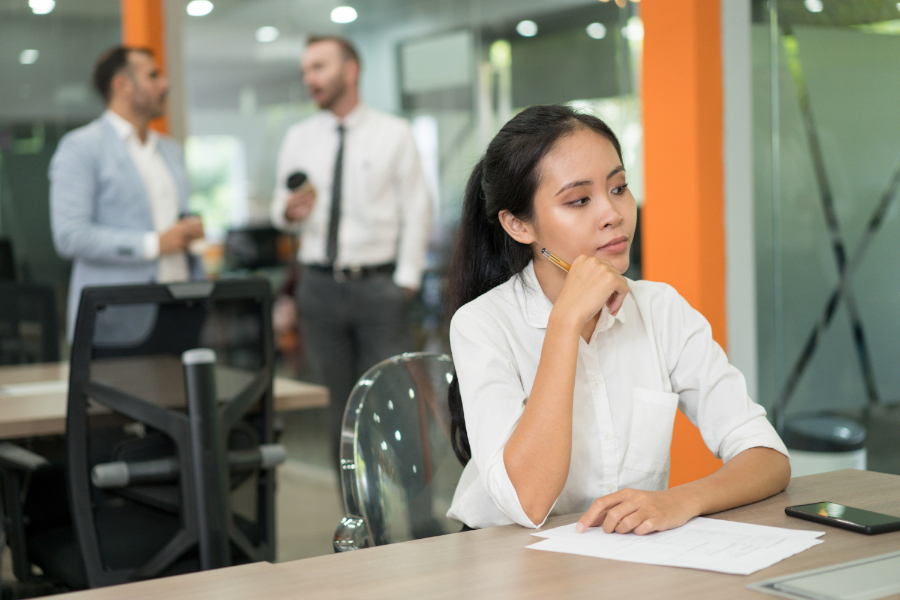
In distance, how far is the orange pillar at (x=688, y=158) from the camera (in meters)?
2.65

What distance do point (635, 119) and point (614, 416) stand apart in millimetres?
2299

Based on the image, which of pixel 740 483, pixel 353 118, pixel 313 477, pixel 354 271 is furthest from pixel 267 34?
pixel 740 483

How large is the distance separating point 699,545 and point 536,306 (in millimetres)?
584

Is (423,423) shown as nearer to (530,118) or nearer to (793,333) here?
(530,118)

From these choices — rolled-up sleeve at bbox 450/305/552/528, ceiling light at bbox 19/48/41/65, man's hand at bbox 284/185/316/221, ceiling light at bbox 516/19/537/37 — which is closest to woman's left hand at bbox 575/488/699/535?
rolled-up sleeve at bbox 450/305/552/528

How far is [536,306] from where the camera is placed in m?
1.62

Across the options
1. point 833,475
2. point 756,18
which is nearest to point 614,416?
point 833,475

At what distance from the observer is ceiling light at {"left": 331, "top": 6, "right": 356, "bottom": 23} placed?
15.2ft

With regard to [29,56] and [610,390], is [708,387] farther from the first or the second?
[29,56]

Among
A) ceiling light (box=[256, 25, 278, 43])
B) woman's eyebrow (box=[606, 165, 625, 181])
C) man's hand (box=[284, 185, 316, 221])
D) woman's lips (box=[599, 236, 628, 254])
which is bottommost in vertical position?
woman's lips (box=[599, 236, 628, 254])

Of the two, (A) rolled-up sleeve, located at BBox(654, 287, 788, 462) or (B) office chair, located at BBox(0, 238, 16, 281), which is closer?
(A) rolled-up sleeve, located at BBox(654, 287, 788, 462)

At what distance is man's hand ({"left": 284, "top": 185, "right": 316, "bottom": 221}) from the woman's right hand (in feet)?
7.27

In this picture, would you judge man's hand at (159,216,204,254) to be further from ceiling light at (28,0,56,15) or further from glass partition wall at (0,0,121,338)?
ceiling light at (28,0,56,15)

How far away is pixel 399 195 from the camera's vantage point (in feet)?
12.5
